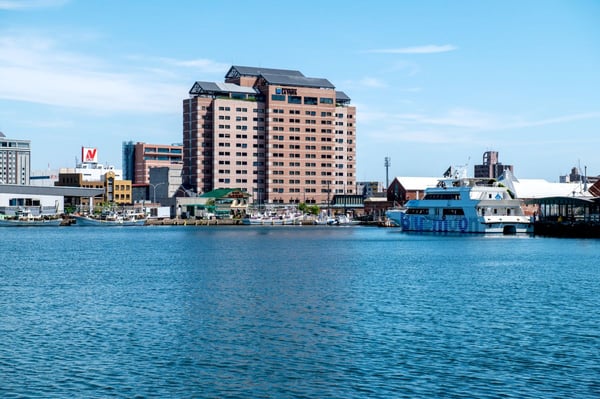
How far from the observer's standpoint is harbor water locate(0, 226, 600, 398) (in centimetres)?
3572

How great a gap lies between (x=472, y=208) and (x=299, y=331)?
126 metres

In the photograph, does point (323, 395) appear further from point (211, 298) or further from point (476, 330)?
point (211, 298)

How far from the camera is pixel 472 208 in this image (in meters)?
168

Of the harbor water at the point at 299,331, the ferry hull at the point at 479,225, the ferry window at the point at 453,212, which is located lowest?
the harbor water at the point at 299,331

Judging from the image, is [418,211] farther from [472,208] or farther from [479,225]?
[479,225]

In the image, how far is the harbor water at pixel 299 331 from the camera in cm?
3572

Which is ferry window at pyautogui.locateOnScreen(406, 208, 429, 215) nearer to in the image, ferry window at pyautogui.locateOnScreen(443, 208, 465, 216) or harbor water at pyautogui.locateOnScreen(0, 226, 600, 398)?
ferry window at pyautogui.locateOnScreen(443, 208, 465, 216)

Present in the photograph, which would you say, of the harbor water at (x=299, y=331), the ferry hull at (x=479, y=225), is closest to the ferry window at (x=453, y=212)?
the ferry hull at (x=479, y=225)

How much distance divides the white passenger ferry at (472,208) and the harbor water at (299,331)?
76.5 meters

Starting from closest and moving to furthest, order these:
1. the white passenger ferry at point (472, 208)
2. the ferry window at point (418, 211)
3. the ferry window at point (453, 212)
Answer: the white passenger ferry at point (472, 208), the ferry window at point (453, 212), the ferry window at point (418, 211)

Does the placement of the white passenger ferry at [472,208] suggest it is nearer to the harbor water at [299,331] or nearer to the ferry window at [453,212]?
the ferry window at [453,212]

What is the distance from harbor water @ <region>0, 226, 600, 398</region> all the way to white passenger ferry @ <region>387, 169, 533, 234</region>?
76457 millimetres

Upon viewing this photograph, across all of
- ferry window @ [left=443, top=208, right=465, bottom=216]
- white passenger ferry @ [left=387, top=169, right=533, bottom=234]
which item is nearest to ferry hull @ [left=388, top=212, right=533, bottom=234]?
white passenger ferry @ [left=387, top=169, right=533, bottom=234]

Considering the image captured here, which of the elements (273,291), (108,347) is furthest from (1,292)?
(108,347)
